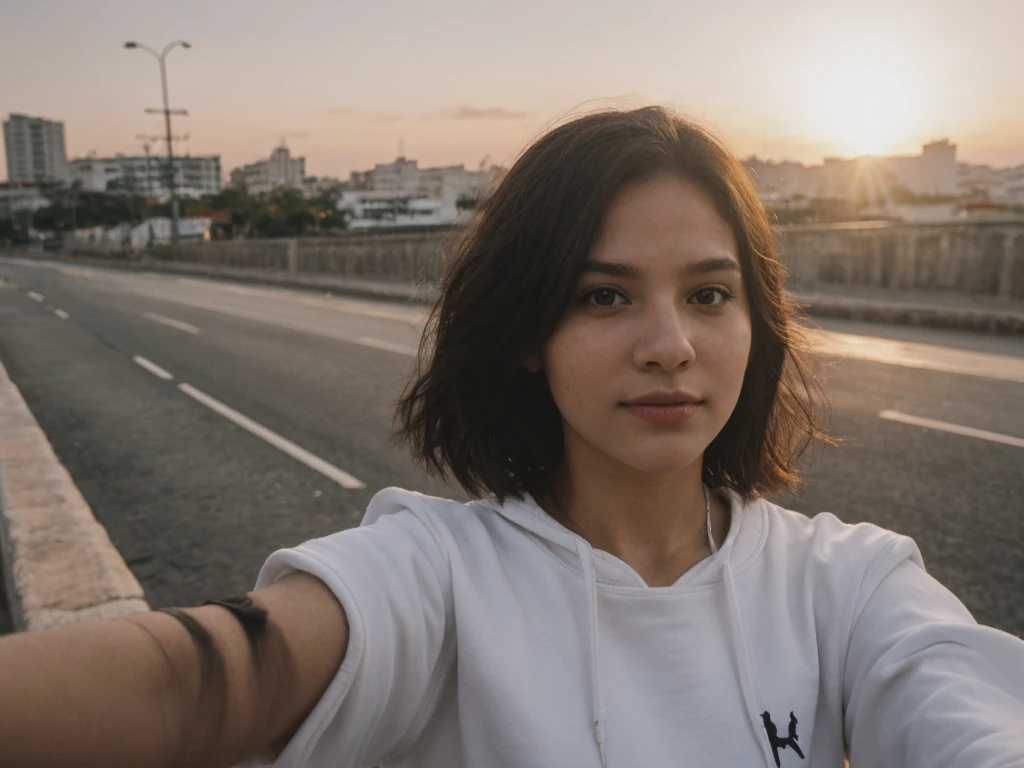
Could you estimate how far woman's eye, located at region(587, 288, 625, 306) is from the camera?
1.51 metres

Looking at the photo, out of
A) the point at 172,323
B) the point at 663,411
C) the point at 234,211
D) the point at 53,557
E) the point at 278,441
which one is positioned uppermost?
A: the point at 234,211

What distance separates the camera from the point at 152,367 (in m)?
10.8

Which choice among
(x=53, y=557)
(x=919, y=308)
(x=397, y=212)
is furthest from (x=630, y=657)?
(x=397, y=212)

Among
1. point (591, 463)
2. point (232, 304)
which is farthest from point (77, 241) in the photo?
point (591, 463)

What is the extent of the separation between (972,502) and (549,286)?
416cm

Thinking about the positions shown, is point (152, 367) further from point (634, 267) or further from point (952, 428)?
point (634, 267)

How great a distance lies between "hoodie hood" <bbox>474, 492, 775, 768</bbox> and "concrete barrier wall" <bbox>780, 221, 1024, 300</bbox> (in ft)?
37.5

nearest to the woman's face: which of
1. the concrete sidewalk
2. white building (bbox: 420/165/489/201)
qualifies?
the concrete sidewalk

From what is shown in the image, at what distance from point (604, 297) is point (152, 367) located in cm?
1019

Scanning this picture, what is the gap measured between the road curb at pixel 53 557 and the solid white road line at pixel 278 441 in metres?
1.56

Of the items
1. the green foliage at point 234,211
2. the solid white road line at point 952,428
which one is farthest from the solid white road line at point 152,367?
the green foliage at point 234,211

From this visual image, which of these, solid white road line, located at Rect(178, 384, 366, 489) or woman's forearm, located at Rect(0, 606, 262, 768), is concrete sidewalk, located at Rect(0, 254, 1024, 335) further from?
woman's forearm, located at Rect(0, 606, 262, 768)

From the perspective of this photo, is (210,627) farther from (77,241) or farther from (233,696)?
(77,241)

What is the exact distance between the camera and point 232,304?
64.6 ft
